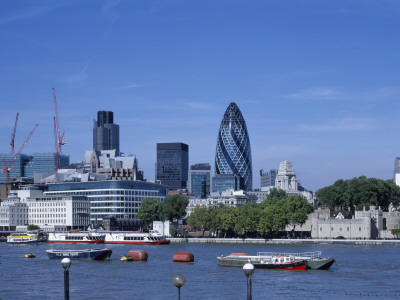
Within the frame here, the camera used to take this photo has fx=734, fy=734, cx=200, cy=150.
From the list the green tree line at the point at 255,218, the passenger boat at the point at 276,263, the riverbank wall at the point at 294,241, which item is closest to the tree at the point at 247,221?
the green tree line at the point at 255,218

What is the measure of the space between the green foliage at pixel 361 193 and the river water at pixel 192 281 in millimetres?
78342

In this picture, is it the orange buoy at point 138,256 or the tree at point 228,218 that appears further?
the tree at point 228,218

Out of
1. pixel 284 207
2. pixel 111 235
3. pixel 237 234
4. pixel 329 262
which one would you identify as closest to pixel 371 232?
pixel 284 207

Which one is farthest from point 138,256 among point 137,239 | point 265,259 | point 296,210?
point 296,210

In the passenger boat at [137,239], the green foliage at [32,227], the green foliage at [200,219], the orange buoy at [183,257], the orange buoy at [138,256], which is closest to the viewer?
the orange buoy at [183,257]

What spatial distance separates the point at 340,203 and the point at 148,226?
47.6 meters

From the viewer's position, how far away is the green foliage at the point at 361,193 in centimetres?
16812

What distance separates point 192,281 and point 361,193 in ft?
352

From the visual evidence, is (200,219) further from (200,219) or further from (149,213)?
(149,213)

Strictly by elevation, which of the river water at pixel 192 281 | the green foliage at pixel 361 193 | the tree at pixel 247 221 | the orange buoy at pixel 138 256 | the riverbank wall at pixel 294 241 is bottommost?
the riverbank wall at pixel 294 241

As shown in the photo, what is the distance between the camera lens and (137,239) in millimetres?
144250

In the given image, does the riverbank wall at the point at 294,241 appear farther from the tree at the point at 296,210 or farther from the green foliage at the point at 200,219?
the tree at the point at 296,210

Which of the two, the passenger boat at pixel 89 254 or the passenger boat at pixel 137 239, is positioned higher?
the passenger boat at pixel 89 254

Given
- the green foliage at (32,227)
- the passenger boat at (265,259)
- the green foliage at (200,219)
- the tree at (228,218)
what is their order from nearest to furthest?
the passenger boat at (265,259) < the tree at (228,218) < the green foliage at (200,219) < the green foliage at (32,227)
